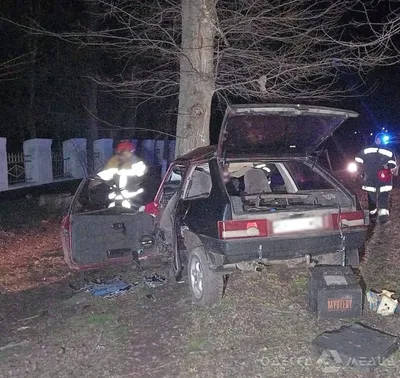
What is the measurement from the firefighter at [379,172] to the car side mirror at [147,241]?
13.7 ft

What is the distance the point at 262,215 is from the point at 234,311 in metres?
1.00

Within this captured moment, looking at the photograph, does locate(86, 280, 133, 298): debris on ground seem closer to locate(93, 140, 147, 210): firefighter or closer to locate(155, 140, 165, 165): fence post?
locate(93, 140, 147, 210): firefighter

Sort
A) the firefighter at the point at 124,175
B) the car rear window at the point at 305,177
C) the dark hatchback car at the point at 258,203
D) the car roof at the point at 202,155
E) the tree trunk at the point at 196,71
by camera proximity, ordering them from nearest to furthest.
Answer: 1. the dark hatchback car at the point at 258,203
2. the car roof at the point at 202,155
3. the car rear window at the point at 305,177
4. the firefighter at the point at 124,175
5. the tree trunk at the point at 196,71

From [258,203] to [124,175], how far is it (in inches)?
106

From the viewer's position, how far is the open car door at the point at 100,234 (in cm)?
724

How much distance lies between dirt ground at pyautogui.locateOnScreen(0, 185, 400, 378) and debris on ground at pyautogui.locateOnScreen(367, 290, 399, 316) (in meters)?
0.09

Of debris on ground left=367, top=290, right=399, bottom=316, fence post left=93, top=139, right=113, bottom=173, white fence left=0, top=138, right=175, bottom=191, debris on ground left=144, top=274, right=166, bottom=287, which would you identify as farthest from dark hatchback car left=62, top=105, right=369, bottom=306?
fence post left=93, top=139, right=113, bottom=173

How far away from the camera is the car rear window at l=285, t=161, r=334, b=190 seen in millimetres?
6305

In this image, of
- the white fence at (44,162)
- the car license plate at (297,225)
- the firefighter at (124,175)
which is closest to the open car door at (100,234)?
the firefighter at (124,175)

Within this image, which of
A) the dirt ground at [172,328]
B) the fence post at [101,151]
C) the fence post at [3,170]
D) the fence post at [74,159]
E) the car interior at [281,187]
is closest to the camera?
the dirt ground at [172,328]

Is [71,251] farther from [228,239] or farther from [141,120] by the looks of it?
[141,120]

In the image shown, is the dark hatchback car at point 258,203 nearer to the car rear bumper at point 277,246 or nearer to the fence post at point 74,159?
the car rear bumper at point 277,246

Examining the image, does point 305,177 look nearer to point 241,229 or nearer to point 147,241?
point 241,229

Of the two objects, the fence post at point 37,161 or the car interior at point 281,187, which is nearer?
the car interior at point 281,187
